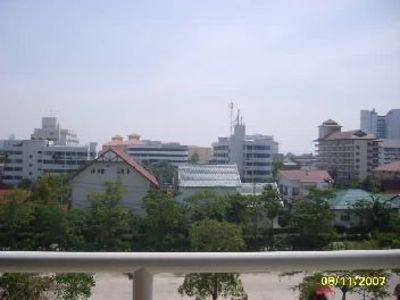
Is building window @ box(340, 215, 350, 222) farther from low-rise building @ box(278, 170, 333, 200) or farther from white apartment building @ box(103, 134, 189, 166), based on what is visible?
white apartment building @ box(103, 134, 189, 166)

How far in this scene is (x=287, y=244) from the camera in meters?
1.98

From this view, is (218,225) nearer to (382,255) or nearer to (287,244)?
(287,244)

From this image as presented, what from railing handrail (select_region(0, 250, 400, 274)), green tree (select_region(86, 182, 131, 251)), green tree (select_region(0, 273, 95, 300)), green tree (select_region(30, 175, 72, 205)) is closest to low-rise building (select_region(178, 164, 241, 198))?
green tree (select_region(86, 182, 131, 251))

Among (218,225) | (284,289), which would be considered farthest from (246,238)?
(284,289)

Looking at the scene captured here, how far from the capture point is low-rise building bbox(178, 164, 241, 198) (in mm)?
2211

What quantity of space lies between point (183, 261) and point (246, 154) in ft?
4.54

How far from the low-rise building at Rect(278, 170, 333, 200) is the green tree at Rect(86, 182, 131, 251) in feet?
2.82

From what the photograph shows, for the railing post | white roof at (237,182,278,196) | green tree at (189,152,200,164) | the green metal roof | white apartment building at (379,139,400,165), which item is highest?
white apartment building at (379,139,400,165)

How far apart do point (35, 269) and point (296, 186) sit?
1.62 m

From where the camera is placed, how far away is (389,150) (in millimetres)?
2270

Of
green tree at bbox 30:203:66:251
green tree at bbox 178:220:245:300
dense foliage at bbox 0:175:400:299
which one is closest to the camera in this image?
green tree at bbox 178:220:245:300

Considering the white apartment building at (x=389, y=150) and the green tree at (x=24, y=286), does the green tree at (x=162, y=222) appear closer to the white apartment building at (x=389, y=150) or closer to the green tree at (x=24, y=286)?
the green tree at (x=24, y=286)

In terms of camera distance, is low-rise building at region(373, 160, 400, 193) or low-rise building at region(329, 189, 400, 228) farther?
low-rise building at region(373, 160, 400, 193)

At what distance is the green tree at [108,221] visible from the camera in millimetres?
2006
